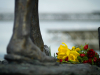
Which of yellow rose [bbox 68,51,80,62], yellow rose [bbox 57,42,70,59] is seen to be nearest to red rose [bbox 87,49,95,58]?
yellow rose [bbox 68,51,80,62]

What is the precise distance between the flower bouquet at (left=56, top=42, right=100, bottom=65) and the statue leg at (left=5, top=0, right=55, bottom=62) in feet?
2.88

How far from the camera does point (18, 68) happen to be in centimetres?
148

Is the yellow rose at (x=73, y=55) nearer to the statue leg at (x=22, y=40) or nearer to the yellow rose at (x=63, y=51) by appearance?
the yellow rose at (x=63, y=51)

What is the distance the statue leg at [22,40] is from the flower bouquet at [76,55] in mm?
877

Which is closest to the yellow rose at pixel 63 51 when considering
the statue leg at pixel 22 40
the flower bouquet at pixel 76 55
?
the flower bouquet at pixel 76 55

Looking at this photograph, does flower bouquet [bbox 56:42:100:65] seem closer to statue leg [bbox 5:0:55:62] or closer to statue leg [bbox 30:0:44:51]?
statue leg [bbox 30:0:44:51]

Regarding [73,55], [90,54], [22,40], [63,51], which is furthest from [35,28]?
[90,54]

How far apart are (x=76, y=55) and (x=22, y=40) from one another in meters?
1.32

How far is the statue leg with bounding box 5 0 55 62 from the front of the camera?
1675 mm

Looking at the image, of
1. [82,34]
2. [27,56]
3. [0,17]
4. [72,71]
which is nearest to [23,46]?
[27,56]

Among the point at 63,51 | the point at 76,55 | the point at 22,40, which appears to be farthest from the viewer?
the point at 76,55

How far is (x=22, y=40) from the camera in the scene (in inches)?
67.7

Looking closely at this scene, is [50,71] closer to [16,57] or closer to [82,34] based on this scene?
[16,57]

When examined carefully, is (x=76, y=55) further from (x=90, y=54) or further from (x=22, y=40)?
(x=22, y=40)
